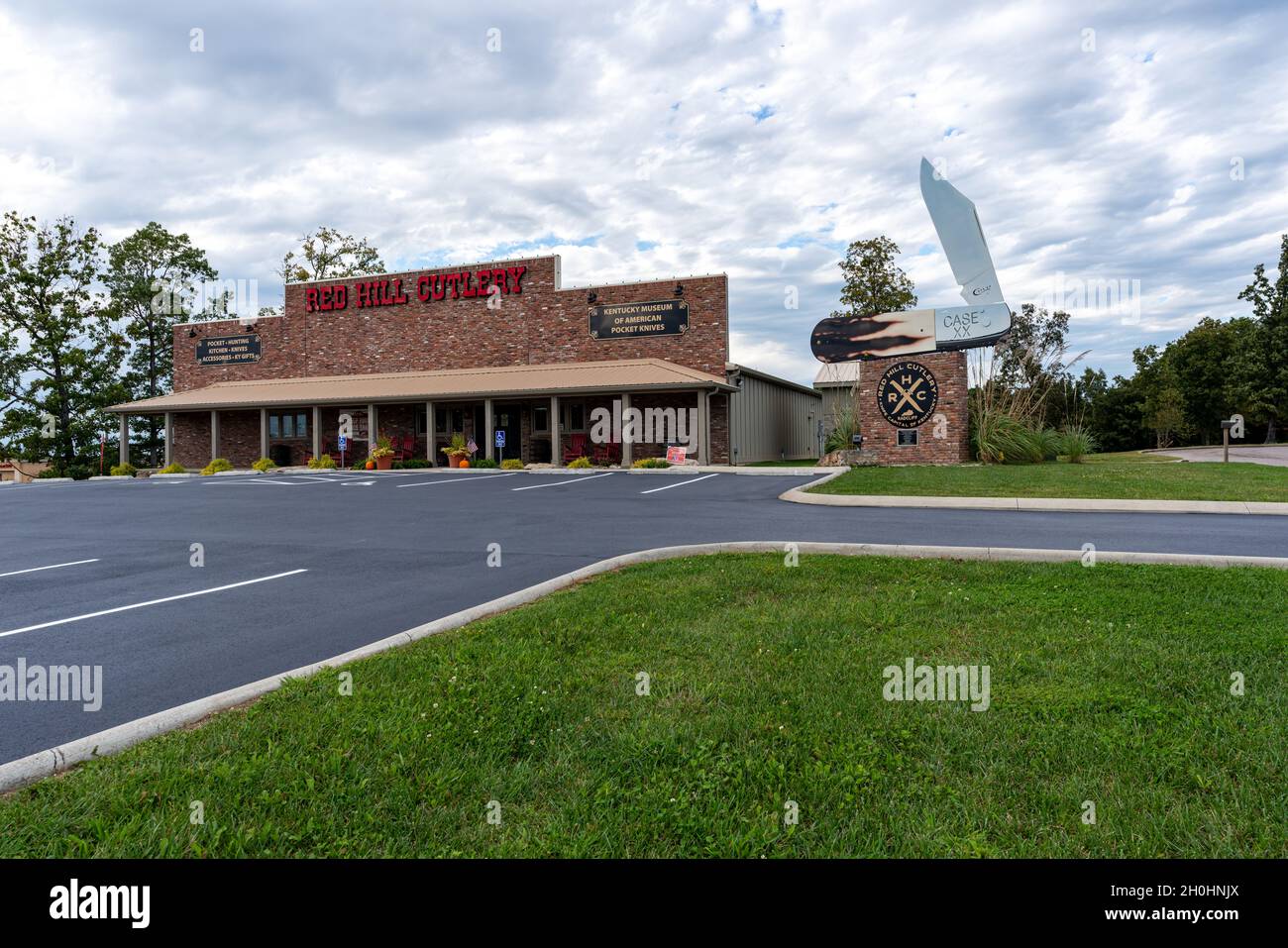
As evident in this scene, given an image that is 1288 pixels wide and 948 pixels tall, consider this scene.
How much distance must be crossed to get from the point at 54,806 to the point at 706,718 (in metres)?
2.77

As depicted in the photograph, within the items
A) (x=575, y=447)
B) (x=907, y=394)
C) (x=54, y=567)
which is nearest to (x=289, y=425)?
(x=575, y=447)

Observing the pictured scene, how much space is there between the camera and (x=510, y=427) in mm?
30812

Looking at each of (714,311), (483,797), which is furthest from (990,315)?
(483,797)

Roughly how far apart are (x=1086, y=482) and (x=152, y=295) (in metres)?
49.5

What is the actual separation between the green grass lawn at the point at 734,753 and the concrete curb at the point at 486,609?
0.20 metres

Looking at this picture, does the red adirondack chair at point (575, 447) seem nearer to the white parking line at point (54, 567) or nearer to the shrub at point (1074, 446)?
the shrub at point (1074, 446)

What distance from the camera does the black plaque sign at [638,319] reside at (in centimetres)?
2916

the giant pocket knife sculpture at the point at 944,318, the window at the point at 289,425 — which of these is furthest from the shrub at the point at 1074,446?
the window at the point at 289,425

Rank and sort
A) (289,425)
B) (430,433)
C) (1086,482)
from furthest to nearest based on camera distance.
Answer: (289,425), (430,433), (1086,482)

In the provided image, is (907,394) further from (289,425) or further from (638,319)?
(289,425)

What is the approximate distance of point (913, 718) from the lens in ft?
11.8

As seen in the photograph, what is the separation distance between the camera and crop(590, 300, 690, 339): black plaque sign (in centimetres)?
2916
